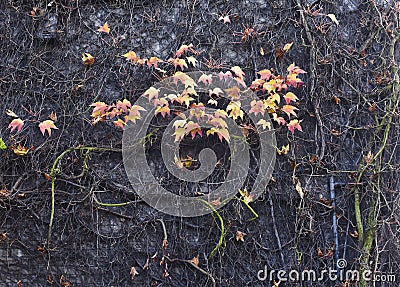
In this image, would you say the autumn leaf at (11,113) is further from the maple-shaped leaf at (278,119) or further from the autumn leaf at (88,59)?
the maple-shaped leaf at (278,119)

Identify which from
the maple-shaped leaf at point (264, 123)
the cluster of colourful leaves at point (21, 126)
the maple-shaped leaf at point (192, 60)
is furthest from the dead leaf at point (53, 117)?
the maple-shaped leaf at point (264, 123)

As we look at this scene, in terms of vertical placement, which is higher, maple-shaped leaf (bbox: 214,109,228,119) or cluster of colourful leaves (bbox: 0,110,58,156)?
maple-shaped leaf (bbox: 214,109,228,119)

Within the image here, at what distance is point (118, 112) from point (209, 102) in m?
0.54

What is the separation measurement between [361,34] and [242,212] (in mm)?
1374

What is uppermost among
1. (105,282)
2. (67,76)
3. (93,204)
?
(67,76)

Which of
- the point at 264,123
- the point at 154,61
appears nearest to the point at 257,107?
the point at 264,123

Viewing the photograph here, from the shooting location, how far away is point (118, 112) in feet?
9.52

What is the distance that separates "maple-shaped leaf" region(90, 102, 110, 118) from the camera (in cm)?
293

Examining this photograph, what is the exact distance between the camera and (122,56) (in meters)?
3.05

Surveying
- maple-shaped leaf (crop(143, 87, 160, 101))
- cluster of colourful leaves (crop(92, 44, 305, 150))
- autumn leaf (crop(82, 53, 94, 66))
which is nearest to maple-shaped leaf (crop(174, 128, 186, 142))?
cluster of colourful leaves (crop(92, 44, 305, 150))

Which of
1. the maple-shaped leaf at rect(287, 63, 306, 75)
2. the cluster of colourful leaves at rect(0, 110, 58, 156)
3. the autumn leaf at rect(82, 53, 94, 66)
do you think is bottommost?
the cluster of colourful leaves at rect(0, 110, 58, 156)

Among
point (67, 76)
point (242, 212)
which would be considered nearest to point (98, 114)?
point (67, 76)

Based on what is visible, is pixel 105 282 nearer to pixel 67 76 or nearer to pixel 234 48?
pixel 67 76

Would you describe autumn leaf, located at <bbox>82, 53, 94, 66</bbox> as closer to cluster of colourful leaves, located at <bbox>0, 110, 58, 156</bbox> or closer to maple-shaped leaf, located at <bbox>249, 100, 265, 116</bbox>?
cluster of colourful leaves, located at <bbox>0, 110, 58, 156</bbox>
